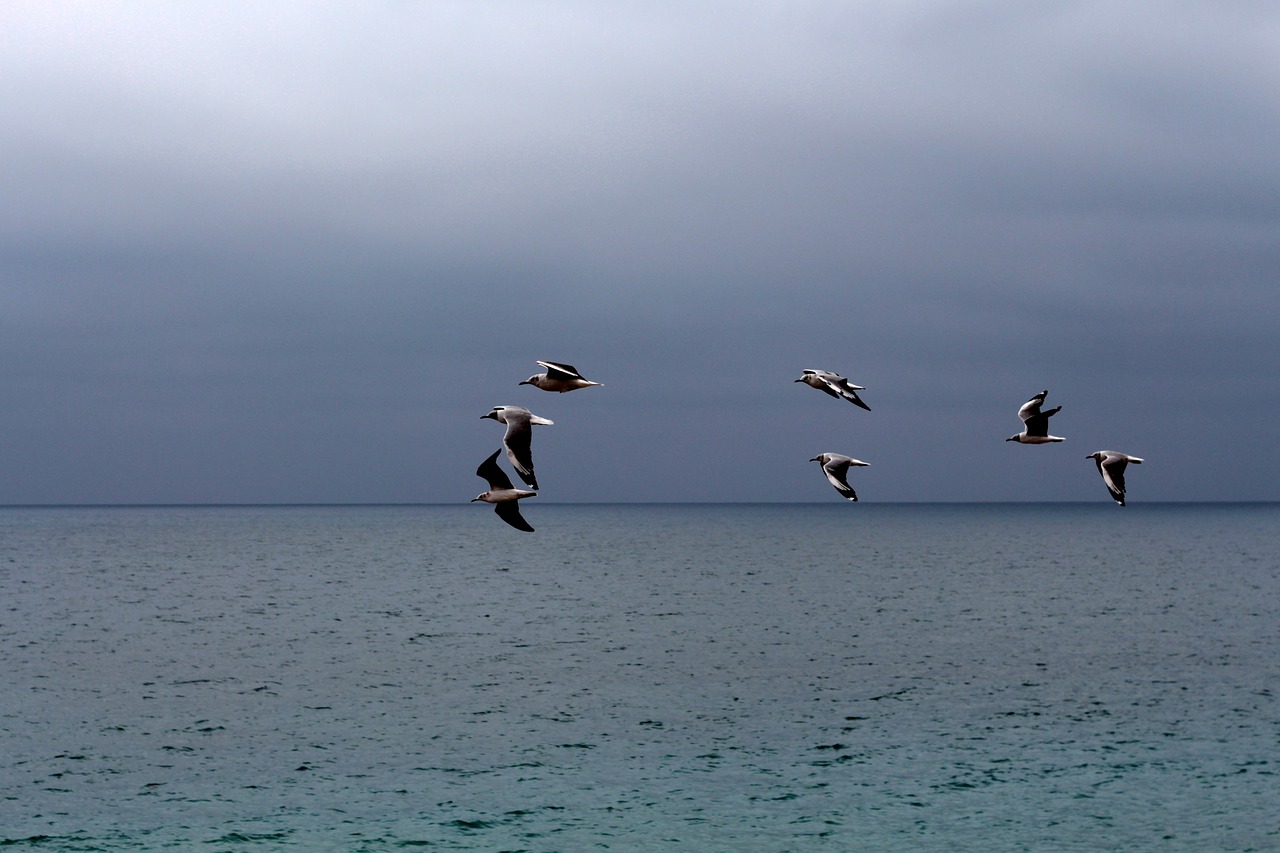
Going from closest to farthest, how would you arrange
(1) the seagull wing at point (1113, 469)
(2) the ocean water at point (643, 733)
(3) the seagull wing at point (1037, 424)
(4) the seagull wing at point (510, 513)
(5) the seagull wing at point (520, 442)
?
(5) the seagull wing at point (520, 442) → (1) the seagull wing at point (1113, 469) → (4) the seagull wing at point (510, 513) → (3) the seagull wing at point (1037, 424) → (2) the ocean water at point (643, 733)

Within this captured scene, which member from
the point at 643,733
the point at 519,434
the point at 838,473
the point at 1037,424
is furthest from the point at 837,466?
the point at 643,733

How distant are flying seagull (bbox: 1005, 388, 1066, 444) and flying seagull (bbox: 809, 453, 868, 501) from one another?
377cm

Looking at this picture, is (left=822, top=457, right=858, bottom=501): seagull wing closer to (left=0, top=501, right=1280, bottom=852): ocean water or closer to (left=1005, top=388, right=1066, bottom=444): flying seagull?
(left=1005, top=388, right=1066, bottom=444): flying seagull

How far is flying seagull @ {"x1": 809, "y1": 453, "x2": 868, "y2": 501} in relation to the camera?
28.6m

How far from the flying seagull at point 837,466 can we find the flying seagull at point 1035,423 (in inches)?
148

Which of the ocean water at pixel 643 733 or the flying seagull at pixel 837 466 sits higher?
the flying seagull at pixel 837 466

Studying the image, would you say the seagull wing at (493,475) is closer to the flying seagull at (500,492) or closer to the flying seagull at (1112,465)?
the flying seagull at (500,492)

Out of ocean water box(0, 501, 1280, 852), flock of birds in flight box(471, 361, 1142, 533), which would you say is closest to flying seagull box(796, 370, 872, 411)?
flock of birds in flight box(471, 361, 1142, 533)

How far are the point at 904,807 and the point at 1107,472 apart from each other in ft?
93.1

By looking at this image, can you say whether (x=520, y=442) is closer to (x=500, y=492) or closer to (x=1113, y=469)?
(x=500, y=492)

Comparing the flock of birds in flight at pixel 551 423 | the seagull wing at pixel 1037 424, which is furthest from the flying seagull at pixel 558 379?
the seagull wing at pixel 1037 424

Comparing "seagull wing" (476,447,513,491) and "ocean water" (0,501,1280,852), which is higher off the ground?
"seagull wing" (476,447,513,491)

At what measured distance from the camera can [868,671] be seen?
9100 centimetres

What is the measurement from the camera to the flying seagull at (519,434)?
23969 mm
